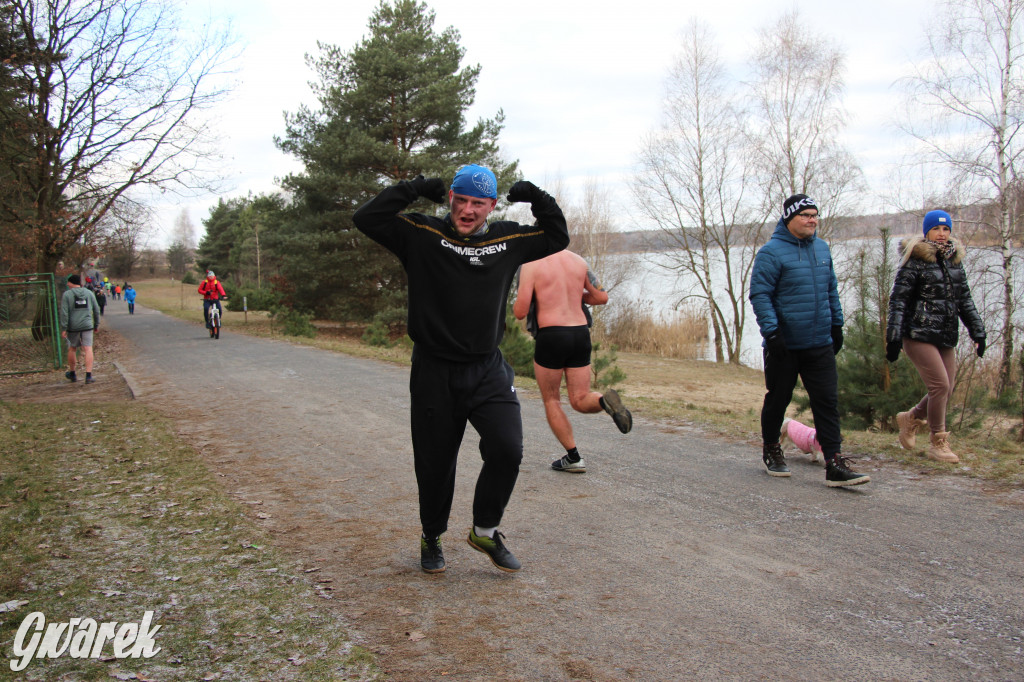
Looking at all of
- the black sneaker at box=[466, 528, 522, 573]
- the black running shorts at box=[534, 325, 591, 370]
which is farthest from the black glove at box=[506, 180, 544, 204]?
the black running shorts at box=[534, 325, 591, 370]

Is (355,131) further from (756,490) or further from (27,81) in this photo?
(756,490)

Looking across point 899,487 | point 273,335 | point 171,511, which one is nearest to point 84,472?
point 171,511

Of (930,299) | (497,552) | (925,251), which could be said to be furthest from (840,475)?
(497,552)

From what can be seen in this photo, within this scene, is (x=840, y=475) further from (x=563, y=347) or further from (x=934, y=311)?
(x=563, y=347)

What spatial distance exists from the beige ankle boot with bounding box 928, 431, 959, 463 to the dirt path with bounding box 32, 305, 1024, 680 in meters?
0.53

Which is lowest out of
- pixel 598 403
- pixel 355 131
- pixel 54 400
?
pixel 54 400

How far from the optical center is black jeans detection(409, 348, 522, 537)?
365 centimetres

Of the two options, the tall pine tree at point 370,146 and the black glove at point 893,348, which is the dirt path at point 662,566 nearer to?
the black glove at point 893,348

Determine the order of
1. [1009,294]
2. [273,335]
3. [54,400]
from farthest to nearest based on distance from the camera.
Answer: [273,335] → [1009,294] → [54,400]

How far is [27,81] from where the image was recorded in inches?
784

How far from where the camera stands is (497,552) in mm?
3814

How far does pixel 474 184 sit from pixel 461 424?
121cm

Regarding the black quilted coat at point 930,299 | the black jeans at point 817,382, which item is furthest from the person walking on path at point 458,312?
the black quilted coat at point 930,299

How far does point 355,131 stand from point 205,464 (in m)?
19.8
